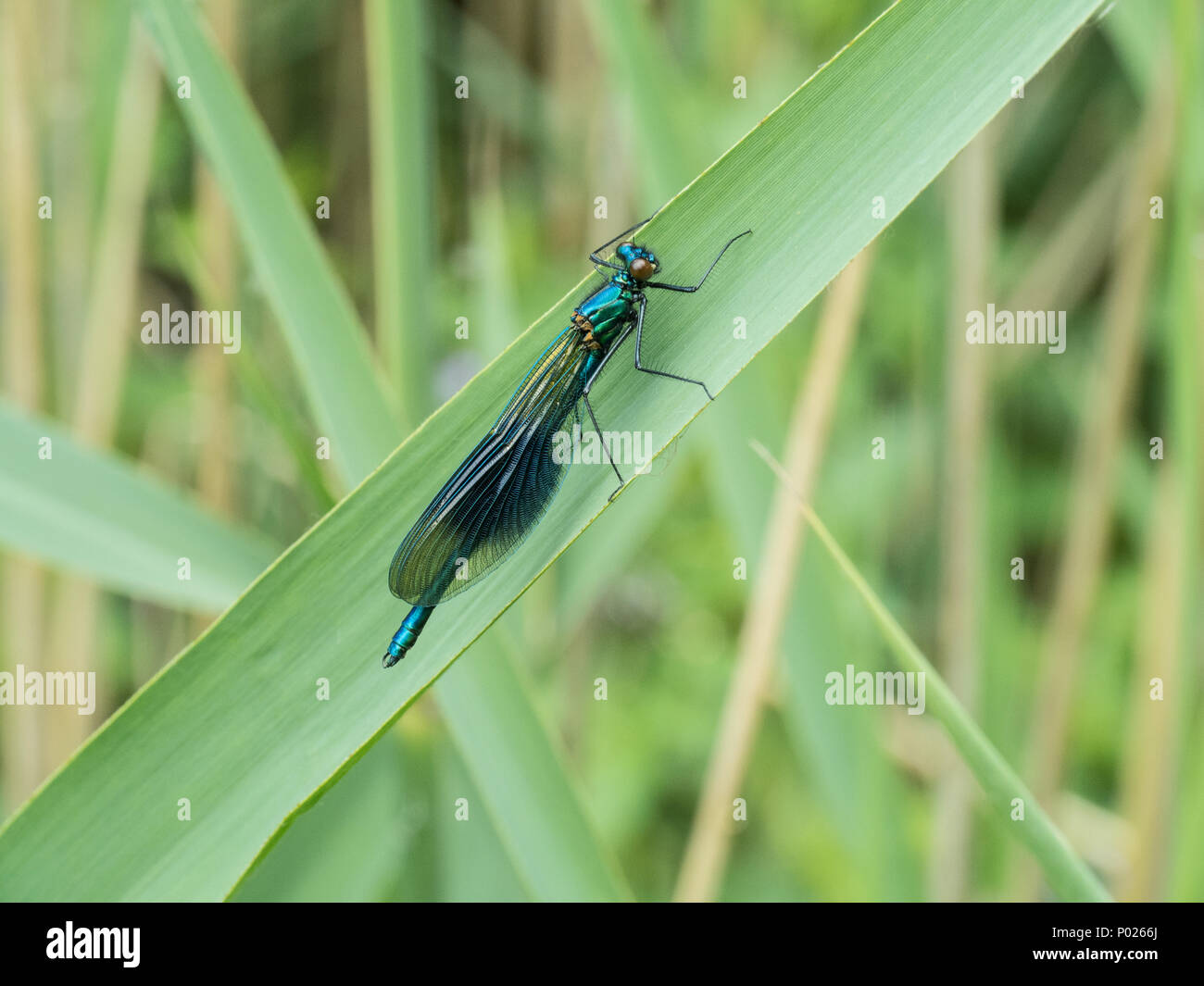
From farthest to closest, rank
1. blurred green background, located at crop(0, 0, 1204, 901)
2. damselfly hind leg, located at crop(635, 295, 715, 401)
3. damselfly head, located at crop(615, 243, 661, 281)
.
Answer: blurred green background, located at crop(0, 0, 1204, 901)
damselfly head, located at crop(615, 243, 661, 281)
damselfly hind leg, located at crop(635, 295, 715, 401)

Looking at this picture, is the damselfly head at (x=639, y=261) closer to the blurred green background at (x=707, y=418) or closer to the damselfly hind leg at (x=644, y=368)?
the damselfly hind leg at (x=644, y=368)

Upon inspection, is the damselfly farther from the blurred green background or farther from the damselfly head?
the blurred green background

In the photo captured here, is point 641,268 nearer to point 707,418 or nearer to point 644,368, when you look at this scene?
point 644,368

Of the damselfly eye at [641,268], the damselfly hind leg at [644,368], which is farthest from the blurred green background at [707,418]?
the damselfly eye at [641,268]

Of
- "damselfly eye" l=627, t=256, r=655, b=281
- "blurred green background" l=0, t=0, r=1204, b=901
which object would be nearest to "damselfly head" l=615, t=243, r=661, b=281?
"damselfly eye" l=627, t=256, r=655, b=281

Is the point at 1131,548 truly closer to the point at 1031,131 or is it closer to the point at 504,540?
the point at 1031,131

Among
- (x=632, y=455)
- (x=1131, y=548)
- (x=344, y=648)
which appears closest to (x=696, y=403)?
(x=632, y=455)

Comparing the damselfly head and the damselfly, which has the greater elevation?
the damselfly head

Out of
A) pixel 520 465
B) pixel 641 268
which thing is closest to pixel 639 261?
pixel 641 268
